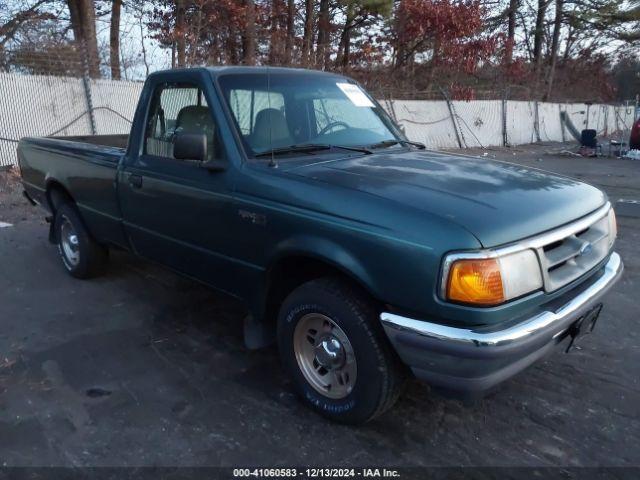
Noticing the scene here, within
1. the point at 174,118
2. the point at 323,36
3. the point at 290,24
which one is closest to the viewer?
the point at 174,118

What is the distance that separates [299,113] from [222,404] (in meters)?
1.95

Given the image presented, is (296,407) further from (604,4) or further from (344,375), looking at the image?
(604,4)

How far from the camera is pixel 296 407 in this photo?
3.21 metres

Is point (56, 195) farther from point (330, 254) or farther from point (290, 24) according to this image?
point (290, 24)

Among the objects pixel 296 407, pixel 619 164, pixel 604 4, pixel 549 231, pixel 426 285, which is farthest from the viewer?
pixel 604 4

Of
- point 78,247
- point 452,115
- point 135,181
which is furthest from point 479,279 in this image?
point 452,115

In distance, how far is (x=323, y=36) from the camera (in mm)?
23328

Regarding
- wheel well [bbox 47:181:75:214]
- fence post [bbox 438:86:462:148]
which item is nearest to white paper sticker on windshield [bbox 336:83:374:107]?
wheel well [bbox 47:181:75:214]

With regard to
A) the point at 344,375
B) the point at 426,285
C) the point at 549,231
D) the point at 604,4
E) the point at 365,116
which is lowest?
the point at 344,375

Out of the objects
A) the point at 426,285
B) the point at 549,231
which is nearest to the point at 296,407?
the point at 426,285

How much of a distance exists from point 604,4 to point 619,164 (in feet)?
65.1

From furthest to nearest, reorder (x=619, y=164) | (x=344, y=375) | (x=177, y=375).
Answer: (x=619, y=164) < (x=177, y=375) < (x=344, y=375)

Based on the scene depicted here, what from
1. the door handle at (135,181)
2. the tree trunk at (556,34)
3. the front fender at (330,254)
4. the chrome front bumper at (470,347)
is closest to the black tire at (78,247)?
the door handle at (135,181)

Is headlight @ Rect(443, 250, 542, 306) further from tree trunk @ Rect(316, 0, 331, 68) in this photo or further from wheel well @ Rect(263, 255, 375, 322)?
tree trunk @ Rect(316, 0, 331, 68)
